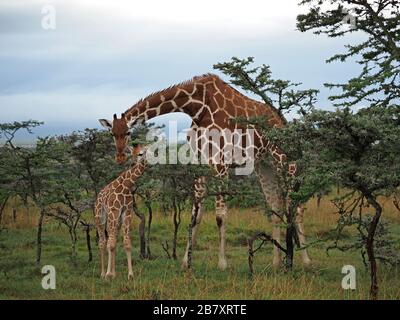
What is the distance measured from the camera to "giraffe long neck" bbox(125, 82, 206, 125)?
432 inches

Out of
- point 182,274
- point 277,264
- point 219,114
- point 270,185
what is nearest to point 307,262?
point 277,264

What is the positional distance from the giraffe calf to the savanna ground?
0.40 meters

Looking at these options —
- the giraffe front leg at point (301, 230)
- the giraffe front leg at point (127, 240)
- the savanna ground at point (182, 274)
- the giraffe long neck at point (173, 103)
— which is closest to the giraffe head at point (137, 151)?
the giraffe long neck at point (173, 103)

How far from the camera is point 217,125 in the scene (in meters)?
11.5

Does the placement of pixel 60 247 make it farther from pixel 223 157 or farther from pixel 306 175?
pixel 306 175

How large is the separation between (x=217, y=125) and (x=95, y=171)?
3.33 m

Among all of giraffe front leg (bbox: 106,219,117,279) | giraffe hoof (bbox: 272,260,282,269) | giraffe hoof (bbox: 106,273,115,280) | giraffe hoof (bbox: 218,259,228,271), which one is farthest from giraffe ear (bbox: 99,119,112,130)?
giraffe hoof (bbox: 272,260,282,269)

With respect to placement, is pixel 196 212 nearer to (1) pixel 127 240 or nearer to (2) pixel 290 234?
(1) pixel 127 240

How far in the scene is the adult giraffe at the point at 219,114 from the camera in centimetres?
1098

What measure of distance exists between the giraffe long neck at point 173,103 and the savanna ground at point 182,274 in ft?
7.54

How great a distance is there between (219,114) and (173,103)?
88 cm

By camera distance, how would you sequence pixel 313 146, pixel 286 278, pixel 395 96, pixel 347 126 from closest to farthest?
pixel 347 126, pixel 313 146, pixel 286 278, pixel 395 96

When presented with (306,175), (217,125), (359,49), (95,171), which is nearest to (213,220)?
(95,171)
